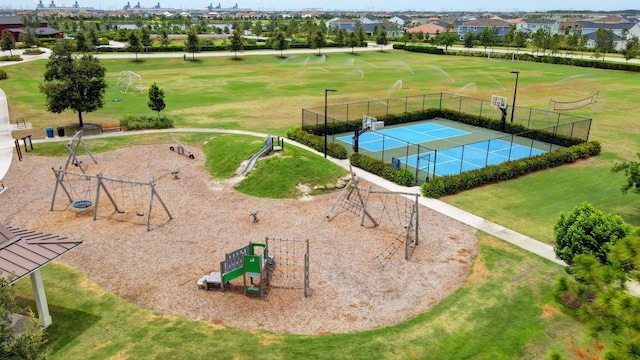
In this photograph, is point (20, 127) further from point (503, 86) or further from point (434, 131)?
point (503, 86)

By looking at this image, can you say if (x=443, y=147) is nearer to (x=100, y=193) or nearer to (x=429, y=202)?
(x=429, y=202)

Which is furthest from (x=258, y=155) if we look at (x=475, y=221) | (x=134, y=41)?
(x=134, y=41)

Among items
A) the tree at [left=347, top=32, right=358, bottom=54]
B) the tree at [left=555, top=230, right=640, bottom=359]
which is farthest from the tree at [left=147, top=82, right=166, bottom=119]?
the tree at [left=347, top=32, right=358, bottom=54]

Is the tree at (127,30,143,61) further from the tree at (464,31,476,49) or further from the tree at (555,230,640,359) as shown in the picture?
the tree at (555,230,640,359)

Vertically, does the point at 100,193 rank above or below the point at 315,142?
below

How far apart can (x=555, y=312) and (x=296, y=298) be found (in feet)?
28.1

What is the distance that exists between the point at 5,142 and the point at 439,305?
34.2 metres

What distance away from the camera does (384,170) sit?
2802 centimetres

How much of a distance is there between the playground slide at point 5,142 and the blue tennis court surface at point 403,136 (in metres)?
23.3

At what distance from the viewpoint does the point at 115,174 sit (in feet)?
93.6

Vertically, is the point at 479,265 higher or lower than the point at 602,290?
lower

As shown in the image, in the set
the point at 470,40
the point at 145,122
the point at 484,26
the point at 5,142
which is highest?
the point at 484,26

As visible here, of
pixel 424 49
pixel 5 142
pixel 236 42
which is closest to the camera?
pixel 5 142

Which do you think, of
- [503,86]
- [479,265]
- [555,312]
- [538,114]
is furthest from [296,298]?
[503,86]
